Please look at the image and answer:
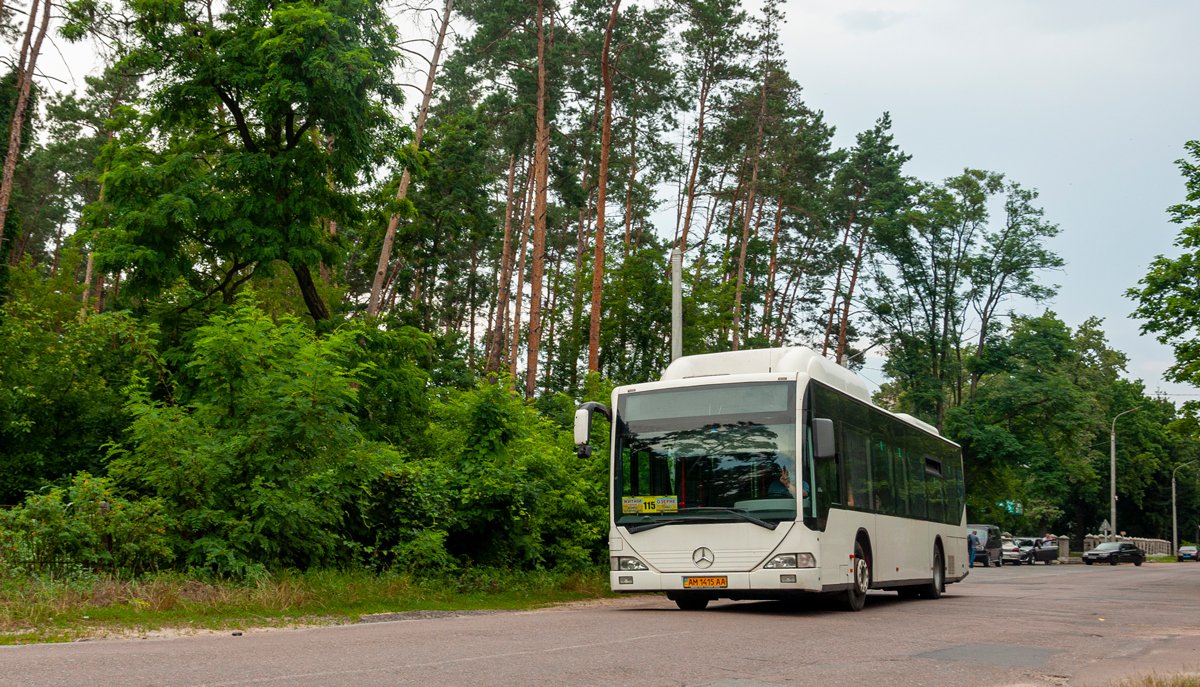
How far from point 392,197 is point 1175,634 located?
21.0m

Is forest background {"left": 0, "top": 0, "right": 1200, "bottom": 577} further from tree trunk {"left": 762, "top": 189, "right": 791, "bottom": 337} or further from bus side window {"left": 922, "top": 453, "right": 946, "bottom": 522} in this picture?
bus side window {"left": 922, "top": 453, "right": 946, "bottom": 522}

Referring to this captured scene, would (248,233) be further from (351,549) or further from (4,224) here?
(4,224)

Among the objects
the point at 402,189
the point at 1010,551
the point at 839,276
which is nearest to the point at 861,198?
the point at 839,276

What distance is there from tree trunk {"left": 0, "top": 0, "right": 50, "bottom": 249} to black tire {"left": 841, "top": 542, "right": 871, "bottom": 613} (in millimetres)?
24944

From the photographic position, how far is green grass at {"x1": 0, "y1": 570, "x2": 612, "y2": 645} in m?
10.2

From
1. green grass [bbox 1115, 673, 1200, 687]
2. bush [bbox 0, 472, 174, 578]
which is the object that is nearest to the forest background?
bush [bbox 0, 472, 174, 578]

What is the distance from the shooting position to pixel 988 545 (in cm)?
4900

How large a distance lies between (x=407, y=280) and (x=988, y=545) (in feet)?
99.9

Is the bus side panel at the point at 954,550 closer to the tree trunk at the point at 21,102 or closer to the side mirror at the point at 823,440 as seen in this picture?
the side mirror at the point at 823,440

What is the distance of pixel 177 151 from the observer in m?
22.7

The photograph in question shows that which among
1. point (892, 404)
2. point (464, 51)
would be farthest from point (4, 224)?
point (892, 404)

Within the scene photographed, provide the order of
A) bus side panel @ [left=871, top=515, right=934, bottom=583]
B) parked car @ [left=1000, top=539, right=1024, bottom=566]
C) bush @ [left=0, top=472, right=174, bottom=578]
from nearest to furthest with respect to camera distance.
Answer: bush @ [left=0, top=472, right=174, bottom=578] → bus side panel @ [left=871, top=515, right=934, bottom=583] → parked car @ [left=1000, top=539, right=1024, bottom=566]

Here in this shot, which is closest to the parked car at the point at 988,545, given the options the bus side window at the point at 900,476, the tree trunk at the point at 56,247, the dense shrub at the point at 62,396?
the bus side window at the point at 900,476

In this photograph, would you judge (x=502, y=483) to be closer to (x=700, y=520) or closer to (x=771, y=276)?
(x=700, y=520)
